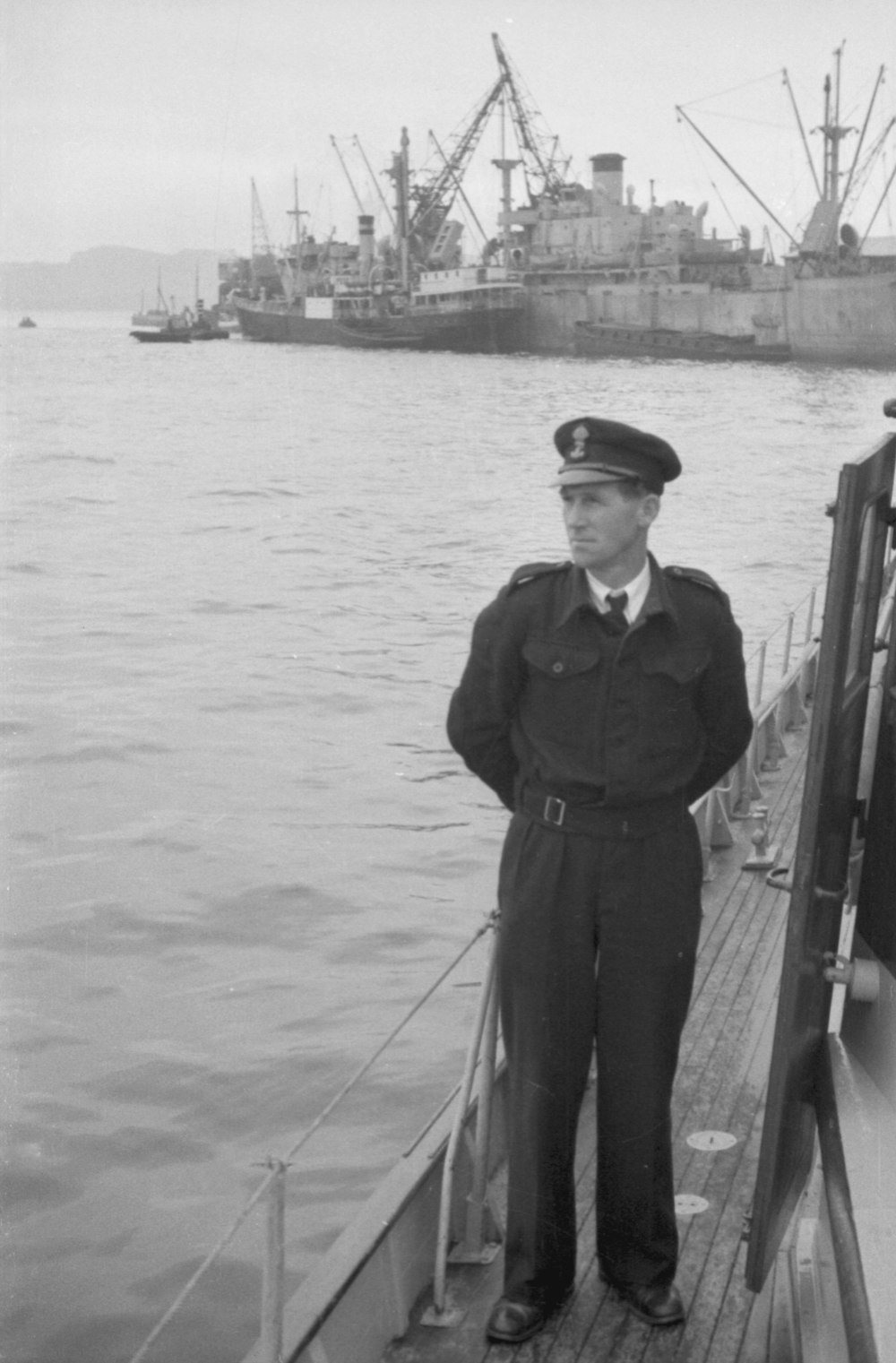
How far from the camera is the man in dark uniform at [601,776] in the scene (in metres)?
3.06

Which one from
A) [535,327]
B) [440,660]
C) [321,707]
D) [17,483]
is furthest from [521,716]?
[535,327]

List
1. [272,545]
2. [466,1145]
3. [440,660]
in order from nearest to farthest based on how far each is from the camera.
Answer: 1. [466,1145]
2. [440,660]
3. [272,545]

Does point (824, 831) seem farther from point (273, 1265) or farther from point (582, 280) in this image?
point (582, 280)

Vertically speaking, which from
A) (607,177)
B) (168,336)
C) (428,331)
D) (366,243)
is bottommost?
(428,331)

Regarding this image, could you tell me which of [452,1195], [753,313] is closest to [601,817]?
[452,1195]

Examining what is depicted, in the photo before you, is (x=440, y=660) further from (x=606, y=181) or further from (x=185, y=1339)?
(x=606, y=181)

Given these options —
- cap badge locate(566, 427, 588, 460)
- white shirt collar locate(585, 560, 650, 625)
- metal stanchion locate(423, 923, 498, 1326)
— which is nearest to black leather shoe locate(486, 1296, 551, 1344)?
metal stanchion locate(423, 923, 498, 1326)

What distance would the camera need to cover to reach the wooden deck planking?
3.34m

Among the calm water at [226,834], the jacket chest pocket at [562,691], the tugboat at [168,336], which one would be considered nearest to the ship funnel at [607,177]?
the tugboat at [168,336]

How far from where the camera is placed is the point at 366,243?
108 metres

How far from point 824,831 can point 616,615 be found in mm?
597

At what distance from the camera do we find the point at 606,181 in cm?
10312

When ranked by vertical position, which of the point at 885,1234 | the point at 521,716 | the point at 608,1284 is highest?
the point at 521,716

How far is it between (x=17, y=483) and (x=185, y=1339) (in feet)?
101
